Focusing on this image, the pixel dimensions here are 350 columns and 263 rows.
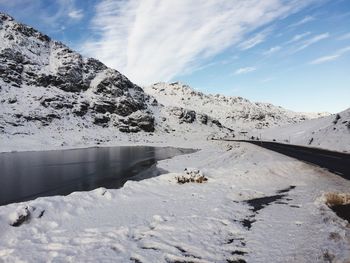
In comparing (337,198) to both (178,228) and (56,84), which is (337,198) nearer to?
(178,228)

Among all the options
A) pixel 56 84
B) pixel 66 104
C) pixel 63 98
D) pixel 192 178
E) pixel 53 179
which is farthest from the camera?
pixel 56 84

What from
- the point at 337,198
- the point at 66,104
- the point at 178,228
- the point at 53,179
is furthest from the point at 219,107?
the point at 178,228

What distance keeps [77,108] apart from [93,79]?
740 inches

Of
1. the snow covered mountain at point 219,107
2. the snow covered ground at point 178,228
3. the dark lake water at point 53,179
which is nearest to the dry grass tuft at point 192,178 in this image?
the snow covered ground at point 178,228

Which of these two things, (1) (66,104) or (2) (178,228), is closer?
(2) (178,228)

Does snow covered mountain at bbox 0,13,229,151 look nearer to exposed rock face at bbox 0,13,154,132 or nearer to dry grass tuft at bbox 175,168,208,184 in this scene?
exposed rock face at bbox 0,13,154,132

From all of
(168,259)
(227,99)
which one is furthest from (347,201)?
(227,99)

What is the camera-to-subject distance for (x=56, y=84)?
273ft

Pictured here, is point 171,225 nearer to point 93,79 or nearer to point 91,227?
point 91,227

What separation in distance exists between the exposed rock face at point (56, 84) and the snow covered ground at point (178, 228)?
179ft

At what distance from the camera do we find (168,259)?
6.74 metres

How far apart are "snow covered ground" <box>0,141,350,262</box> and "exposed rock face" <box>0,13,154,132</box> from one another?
54.7m

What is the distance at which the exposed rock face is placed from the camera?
71125mm

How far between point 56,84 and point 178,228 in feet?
266
